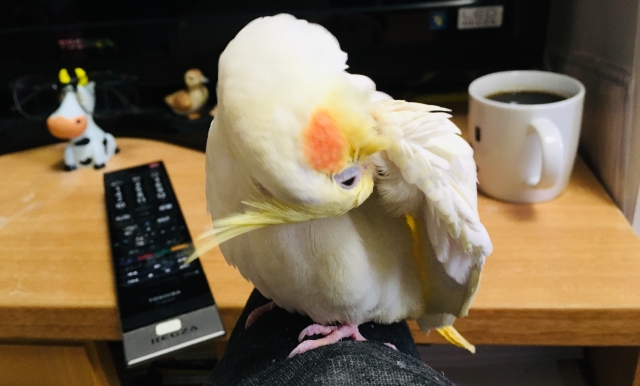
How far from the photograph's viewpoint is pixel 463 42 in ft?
2.04

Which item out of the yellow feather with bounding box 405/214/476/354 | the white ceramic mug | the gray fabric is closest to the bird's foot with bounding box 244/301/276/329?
the gray fabric

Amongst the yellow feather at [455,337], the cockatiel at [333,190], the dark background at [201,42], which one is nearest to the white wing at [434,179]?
the cockatiel at [333,190]

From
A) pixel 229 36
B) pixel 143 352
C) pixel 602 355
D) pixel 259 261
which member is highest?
pixel 229 36

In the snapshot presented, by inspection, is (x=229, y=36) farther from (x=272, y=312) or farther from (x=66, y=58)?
(x=272, y=312)

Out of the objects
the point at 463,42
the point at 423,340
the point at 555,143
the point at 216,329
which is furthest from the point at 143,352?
the point at 463,42

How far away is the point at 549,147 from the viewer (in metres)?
0.46

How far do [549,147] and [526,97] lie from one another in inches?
4.0

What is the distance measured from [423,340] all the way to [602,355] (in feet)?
0.71

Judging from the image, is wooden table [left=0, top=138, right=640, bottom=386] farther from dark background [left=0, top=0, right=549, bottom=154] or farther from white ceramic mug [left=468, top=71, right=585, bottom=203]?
dark background [left=0, top=0, right=549, bottom=154]

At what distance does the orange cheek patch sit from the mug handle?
1.07 ft

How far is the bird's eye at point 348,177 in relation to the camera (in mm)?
213

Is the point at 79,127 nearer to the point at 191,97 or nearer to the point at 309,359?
the point at 191,97

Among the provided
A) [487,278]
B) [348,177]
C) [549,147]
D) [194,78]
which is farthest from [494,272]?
[194,78]

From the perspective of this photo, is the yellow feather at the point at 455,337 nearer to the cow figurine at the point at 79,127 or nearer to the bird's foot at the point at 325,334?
the bird's foot at the point at 325,334
